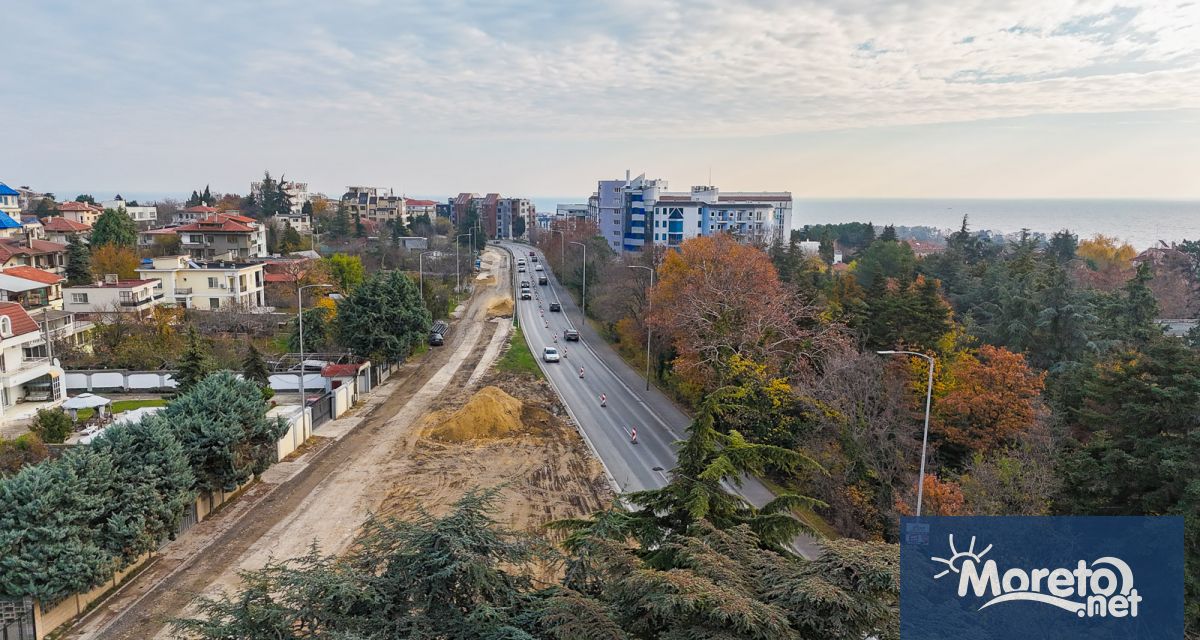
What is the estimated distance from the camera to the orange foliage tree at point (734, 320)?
1265 inches

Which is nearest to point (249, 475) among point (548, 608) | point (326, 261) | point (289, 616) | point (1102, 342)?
point (289, 616)

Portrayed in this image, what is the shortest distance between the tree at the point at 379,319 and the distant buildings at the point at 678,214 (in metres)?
53.3

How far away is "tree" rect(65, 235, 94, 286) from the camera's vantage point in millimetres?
59125

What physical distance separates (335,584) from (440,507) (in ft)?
51.5

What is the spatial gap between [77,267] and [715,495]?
6573cm

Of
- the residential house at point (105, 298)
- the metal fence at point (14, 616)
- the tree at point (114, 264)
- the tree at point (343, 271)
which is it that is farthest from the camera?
the tree at point (343, 271)

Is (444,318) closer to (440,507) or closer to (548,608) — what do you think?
(440,507)

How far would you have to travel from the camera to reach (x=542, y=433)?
3428 cm

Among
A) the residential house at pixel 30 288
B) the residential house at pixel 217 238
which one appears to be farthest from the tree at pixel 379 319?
the residential house at pixel 217 238

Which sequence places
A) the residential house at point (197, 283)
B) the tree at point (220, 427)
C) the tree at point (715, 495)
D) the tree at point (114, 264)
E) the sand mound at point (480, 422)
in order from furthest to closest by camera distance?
the tree at point (114, 264) → the residential house at point (197, 283) → the sand mound at point (480, 422) → the tree at point (220, 427) → the tree at point (715, 495)

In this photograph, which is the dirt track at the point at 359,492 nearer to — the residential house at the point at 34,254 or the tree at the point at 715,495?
the tree at the point at 715,495

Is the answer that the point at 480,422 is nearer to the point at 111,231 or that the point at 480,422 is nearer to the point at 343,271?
the point at 343,271

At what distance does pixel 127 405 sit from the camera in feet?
121

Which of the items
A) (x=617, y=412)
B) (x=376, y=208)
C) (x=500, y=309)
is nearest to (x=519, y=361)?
(x=617, y=412)
